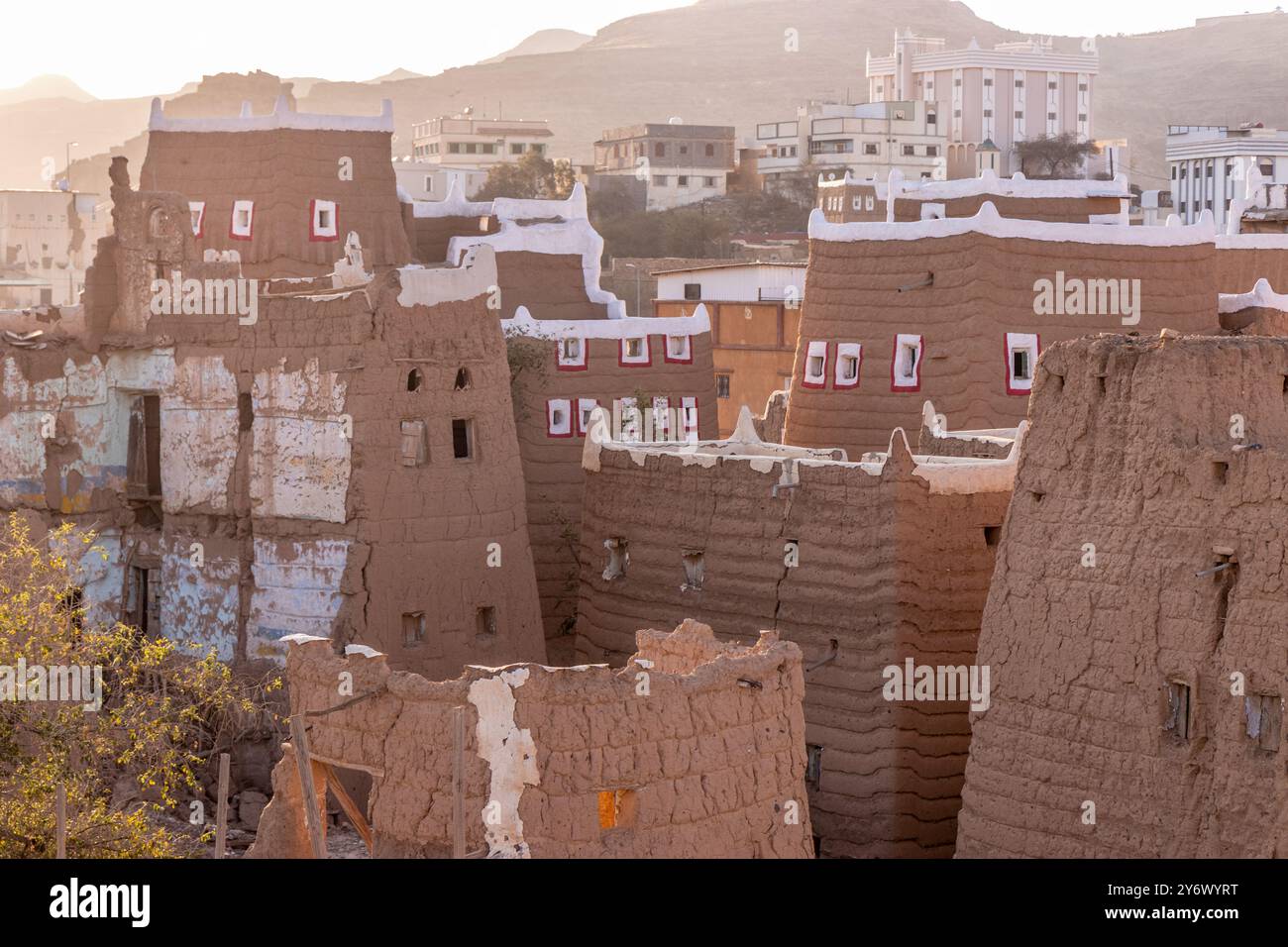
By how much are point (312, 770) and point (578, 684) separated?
250cm

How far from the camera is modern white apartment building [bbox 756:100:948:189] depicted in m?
93.1

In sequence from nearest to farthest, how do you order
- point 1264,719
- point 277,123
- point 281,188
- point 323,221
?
point 1264,719, point 281,188, point 277,123, point 323,221

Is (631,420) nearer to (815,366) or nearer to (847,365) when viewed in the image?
(815,366)

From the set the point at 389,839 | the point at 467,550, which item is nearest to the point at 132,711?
the point at 467,550

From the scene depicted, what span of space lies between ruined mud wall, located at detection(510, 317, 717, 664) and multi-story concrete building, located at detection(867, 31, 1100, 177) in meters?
79.1

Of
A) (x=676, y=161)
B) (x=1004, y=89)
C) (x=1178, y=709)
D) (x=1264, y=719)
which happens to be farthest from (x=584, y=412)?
(x=1004, y=89)

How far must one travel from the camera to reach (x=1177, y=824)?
18.2 m

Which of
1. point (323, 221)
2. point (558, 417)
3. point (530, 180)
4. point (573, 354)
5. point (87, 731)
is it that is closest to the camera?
point (87, 731)

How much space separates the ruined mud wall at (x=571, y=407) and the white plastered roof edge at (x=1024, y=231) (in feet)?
9.61

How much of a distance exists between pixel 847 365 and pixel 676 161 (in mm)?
62423

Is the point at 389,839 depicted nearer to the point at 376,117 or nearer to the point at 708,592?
the point at 708,592

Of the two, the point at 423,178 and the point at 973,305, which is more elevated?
the point at 423,178

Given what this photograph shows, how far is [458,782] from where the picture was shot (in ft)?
53.7

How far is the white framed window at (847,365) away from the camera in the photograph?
3177 cm
